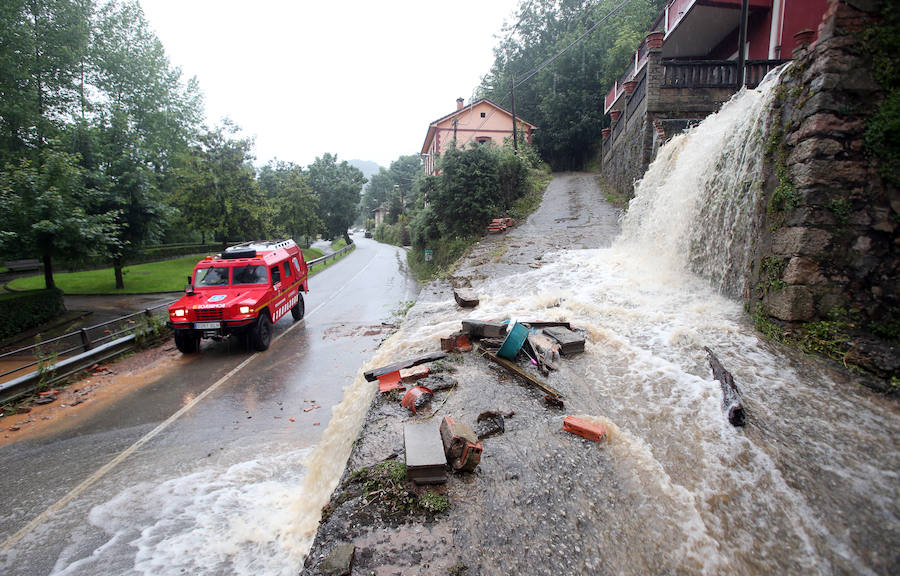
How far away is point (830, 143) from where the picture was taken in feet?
15.8

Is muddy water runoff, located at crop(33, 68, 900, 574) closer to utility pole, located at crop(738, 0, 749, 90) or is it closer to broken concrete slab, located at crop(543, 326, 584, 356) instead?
broken concrete slab, located at crop(543, 326, 584, 356)

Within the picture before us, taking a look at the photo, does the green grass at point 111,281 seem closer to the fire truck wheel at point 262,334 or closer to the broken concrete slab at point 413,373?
the fire truck wheel at point 262,334

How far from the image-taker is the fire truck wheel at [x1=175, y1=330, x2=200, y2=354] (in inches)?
394

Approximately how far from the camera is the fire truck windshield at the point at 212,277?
35.5ft

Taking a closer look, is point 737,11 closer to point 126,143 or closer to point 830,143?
point 830,143

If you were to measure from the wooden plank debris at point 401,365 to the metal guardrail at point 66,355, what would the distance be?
6.81 metres

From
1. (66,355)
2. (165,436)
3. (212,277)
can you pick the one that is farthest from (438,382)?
(66,355)

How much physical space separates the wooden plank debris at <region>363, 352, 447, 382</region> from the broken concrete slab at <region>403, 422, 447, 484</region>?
6.08 ft

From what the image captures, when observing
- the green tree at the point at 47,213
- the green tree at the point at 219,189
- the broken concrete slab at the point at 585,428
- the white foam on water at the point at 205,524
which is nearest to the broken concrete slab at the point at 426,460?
the broken concrete slab at the point at 585,428

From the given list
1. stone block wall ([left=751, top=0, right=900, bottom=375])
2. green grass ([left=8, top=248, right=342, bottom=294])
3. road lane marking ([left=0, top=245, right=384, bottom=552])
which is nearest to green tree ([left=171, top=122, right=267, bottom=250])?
green grass ([left=8, top=248, right=342, bottom=294])

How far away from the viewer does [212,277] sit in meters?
10.9

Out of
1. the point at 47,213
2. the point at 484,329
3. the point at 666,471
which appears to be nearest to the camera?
the point at 666,471

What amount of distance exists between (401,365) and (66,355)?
10.3m

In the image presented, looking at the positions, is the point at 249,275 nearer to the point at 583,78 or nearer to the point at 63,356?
the point at 63,356
